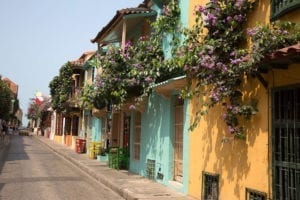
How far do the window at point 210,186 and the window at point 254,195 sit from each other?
129cm

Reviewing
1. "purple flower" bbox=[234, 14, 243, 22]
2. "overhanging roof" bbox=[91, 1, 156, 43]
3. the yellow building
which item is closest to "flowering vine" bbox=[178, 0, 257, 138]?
"purple flower" bbox=[234, 14, 243, 22]

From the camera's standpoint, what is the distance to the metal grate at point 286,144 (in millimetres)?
7043

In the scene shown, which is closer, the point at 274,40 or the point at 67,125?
the point at 274,40

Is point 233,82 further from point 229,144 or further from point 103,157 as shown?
point 103,157

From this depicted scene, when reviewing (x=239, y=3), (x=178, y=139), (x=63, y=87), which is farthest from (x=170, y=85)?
(x=63, y=87)

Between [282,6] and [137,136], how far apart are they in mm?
9780

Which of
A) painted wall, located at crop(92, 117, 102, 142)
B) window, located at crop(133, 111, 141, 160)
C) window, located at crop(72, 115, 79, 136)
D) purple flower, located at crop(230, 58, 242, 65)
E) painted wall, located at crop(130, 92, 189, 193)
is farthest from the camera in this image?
window, located at crop(72, 115, 79, 136)

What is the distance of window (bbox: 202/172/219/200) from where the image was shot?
9.43m

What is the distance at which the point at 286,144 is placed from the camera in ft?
23.9

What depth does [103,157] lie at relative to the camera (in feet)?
70.2

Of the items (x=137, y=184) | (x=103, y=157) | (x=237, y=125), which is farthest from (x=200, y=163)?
(x=103, y=157)

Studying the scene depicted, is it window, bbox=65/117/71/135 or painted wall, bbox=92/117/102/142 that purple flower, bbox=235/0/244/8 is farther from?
window, bbox=65/117/71/135

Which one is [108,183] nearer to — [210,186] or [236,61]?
[210,186]

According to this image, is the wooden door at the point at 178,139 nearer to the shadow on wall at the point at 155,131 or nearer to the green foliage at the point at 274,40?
the shadow on wall at the point at 155,131
